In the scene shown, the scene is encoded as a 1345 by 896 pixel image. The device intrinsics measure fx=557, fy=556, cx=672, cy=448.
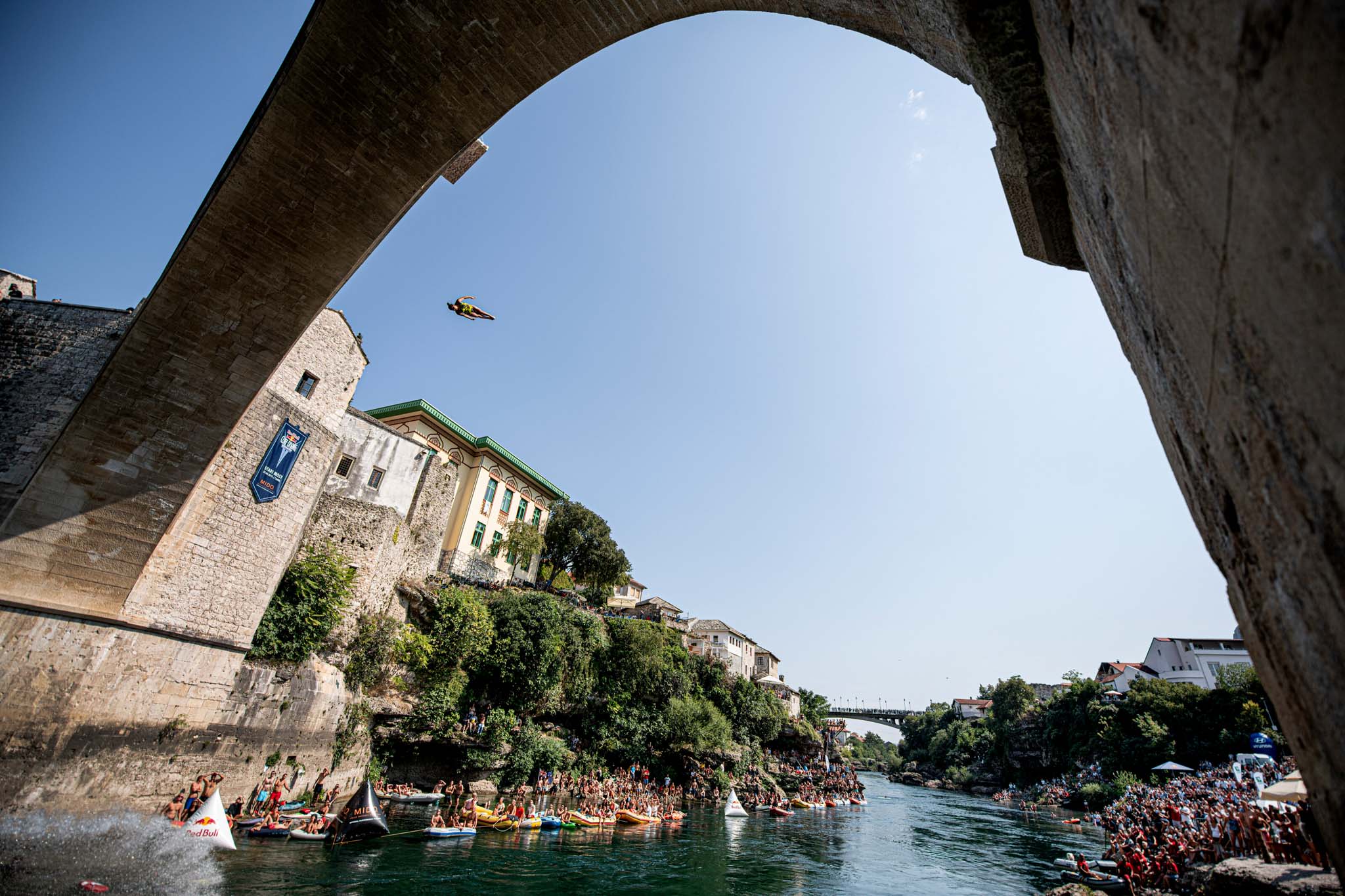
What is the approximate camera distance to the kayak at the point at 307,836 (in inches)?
448

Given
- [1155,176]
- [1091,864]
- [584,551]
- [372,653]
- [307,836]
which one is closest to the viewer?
[1155,176]

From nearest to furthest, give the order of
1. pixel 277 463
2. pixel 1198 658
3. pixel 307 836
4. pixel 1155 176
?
1. pixel 1155 176
2. pixel 307 836
3. pixel 277 463
4. pixel 1198 658

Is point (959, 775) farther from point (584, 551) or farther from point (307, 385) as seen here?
point (307, 385)

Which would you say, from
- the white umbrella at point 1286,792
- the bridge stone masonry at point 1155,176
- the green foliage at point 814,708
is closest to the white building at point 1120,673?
the green foliage at point 814,708

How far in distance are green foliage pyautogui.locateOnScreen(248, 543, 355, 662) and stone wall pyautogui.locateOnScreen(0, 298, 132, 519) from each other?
5023 millimetres

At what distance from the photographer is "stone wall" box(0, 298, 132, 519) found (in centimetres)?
931

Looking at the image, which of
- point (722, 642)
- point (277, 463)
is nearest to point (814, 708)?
point (722, 642)

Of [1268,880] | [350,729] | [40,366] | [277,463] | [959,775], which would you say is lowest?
[959,775]

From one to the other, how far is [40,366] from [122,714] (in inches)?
257

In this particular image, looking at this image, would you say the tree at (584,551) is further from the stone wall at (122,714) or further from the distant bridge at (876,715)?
the distant bridge at (876,715)

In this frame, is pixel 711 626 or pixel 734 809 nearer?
pixel 734 809

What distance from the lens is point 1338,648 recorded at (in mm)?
933

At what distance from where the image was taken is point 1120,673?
53312 mm

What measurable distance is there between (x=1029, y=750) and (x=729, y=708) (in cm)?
3000
